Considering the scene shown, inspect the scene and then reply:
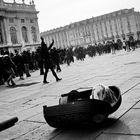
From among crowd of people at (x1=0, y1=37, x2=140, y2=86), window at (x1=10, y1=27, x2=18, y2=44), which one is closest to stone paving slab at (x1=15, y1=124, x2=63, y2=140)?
crowd of people at (x1=0, y1=37, x2=140, y2=86)

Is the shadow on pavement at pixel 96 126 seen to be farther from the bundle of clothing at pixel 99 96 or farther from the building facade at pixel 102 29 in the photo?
the building facade at pixel 102 29

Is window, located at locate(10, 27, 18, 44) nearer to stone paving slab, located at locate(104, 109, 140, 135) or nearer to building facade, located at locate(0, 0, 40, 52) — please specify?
building facade, located at locate(0, 0, 40, 52)

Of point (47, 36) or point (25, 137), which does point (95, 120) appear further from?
point (47, 36)

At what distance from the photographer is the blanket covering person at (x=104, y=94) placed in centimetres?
266

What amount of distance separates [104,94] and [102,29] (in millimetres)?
77888

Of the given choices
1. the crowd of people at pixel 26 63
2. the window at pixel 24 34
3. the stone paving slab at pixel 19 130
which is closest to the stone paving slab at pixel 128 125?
the stone paving slab at pixel 19 130

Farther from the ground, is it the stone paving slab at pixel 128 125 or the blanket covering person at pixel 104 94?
the blanket covering person at pixel 104 94

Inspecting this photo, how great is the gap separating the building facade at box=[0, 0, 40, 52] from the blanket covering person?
3716 centimetres

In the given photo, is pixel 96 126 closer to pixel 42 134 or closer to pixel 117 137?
pixel 117 137

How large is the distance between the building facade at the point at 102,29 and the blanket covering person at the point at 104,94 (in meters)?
70.6

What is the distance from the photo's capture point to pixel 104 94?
2.66 metres

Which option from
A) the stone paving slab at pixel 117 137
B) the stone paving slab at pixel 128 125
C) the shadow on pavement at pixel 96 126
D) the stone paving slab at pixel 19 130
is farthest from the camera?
the stone paving slab at pixel 19 130

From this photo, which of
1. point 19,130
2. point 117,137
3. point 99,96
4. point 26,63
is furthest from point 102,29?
point 117,137

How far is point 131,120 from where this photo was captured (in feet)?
8.57
